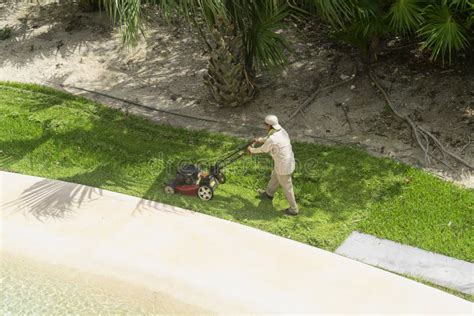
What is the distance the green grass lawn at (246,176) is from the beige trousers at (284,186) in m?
0.17

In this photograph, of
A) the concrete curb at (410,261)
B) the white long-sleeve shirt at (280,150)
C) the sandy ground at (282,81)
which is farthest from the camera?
the sandy ground at (282,81)

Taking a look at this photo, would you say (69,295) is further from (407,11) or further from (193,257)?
(407,11)

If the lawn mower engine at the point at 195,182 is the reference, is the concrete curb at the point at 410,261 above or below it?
below

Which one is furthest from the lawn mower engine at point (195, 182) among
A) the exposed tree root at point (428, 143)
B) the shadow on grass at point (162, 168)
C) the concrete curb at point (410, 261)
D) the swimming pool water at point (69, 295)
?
the exposed tree root at point (428, 143)

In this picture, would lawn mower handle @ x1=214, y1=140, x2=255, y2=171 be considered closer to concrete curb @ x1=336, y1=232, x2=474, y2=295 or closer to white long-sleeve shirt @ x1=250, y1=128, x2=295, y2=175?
white long-sleeve shirt @ x1=250, y1=128, x2=295, y2=175

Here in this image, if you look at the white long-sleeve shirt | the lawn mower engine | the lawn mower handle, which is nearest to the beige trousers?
the white long-sleeve shirt

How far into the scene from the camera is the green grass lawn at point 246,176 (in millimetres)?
7930

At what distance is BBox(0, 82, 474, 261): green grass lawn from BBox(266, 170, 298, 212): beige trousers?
0.56ft

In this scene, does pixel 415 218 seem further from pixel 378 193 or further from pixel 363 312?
pixel 363 312

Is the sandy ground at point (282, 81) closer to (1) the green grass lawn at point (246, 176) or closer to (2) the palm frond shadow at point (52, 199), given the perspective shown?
(1) the green grass lawn at point (246, 176)

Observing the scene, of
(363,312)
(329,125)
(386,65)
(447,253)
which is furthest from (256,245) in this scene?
(386,65)

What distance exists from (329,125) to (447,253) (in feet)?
10.6

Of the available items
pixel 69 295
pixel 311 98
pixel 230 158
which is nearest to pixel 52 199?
pixel 69 295

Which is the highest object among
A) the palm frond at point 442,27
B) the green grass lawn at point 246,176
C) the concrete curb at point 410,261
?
the palm frond at point 442,27
